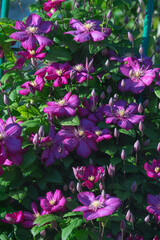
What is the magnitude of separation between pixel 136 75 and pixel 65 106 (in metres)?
0.30

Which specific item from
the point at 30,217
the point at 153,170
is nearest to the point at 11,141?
the point at 30,217

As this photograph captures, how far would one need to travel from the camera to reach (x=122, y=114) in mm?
1476

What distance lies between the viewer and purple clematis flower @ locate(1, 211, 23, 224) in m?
1.31

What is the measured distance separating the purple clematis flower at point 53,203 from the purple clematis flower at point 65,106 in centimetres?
26

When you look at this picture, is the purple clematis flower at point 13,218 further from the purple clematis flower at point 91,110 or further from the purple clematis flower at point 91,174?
the purple clematis flower at point 91,110

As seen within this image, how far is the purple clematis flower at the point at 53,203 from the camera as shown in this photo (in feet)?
4.30

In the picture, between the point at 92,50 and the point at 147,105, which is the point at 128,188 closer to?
the point at 147,105

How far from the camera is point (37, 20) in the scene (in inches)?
62.6

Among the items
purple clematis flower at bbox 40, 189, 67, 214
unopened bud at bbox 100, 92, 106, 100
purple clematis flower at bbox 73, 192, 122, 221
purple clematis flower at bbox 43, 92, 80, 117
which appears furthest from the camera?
unopened bud at bbox 100, 92, 106, 100

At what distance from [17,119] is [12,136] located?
0.20 m

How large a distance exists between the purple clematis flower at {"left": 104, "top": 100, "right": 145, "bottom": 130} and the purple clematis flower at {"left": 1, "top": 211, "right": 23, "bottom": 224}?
0.43m

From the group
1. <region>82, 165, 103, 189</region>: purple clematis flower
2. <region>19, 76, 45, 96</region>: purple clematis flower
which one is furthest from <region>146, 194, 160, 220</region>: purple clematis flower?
<region>19, 76, 45, 96</region>: purple clematis flower

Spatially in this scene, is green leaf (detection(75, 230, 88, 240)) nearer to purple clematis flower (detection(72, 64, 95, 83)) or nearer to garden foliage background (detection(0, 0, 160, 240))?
garden foliage background (detection(0, 0, 160, 240))

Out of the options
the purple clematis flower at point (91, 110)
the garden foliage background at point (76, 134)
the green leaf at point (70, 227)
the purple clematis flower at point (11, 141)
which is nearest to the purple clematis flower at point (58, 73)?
the garden foliage background at point (76, 134)
